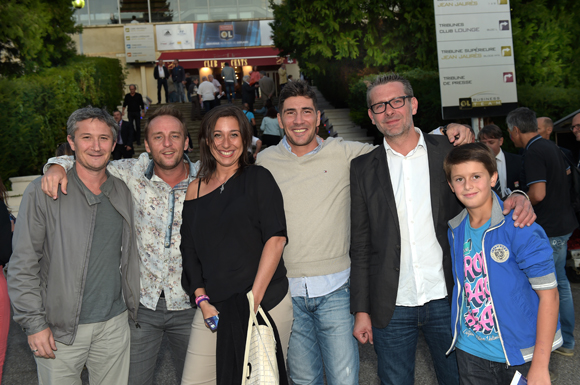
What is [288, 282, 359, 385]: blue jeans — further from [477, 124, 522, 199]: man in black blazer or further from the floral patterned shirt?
[477, 124, 522, 199]: man in black blazer

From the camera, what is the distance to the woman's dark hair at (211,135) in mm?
2678

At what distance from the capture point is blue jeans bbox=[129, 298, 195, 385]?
2965 millimetres

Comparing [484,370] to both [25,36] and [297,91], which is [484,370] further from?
[25,36]

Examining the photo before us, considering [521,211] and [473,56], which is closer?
[521,211]

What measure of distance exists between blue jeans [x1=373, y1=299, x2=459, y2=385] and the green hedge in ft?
29.0

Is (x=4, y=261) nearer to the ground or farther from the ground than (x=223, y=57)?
nearer to the ground

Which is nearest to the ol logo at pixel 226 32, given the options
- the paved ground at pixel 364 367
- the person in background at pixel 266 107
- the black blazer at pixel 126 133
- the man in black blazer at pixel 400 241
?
the person in background at pixel 266 107

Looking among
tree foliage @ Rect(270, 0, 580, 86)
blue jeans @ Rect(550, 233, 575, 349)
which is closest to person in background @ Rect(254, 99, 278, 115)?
tree foliage @ Rect(270, 0, 580, 86)

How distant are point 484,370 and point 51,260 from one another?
241cm

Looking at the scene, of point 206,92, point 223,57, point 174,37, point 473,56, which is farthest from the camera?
point 174,37

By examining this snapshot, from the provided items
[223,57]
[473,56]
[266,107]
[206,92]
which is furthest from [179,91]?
[473,56]

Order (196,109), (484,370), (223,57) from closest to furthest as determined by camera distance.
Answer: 1. (484,370)
2. (196,109)
3. (223,57)

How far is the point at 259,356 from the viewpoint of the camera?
7.52 ft

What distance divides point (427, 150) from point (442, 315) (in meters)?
0.97
